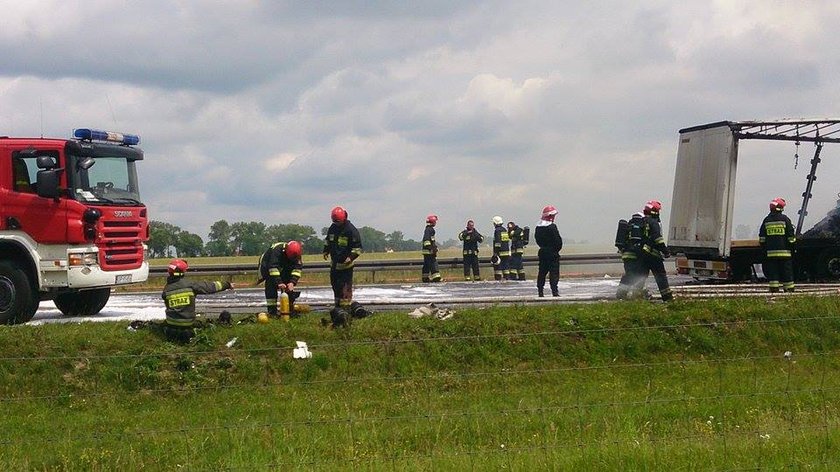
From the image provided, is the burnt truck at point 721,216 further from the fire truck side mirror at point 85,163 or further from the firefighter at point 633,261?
the fire truck side mirror at point 85,163

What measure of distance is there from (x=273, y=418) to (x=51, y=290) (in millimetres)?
5756

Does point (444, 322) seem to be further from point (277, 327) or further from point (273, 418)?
point (273, 418)

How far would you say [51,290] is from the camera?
13.5 metres

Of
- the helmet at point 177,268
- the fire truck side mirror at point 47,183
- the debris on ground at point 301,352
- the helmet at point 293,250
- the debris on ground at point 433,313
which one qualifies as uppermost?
the fire truck side mirror at point 47,183

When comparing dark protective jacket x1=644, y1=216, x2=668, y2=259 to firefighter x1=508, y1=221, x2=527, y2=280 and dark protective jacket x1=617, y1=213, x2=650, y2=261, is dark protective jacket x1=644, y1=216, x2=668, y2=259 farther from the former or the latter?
firefighter x1=508, y1=221, x2=527, y2=280

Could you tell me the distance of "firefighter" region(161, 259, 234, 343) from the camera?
11820 millimetres

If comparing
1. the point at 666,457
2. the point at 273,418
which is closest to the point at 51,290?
the point at 273,418

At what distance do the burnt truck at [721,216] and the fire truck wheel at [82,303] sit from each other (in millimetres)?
11450

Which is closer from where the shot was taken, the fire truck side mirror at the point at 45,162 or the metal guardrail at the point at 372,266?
the fire truck side mirror at the point at 45,162

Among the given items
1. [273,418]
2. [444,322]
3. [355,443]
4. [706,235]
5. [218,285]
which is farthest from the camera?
[706,235]

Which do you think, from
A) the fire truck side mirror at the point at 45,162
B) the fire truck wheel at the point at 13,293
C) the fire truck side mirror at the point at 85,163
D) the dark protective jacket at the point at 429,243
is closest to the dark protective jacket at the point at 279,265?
the fire truck side mirror at the point at 85,163

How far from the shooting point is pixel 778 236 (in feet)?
50.3

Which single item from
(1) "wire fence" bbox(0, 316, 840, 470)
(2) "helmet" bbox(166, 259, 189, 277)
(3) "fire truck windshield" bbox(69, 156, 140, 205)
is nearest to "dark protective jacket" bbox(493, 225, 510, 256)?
(1) "wire fence" bbox(0, 316, 840, 470)

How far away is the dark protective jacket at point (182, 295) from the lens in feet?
38.8
